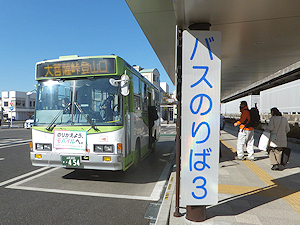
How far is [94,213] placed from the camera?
12.7 feet

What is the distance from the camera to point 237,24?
4.41 m

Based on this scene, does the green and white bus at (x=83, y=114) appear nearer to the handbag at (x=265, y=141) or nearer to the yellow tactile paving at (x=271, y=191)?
the yellow tactile paving at (x=271, y=191)

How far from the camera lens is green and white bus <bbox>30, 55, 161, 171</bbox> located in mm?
5039

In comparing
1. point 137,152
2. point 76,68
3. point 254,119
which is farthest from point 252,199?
point 76,68

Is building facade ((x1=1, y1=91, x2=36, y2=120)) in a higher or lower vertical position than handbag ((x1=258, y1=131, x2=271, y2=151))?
higher

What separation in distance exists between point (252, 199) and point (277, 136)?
2.89 meters

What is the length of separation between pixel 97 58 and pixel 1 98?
85920mm

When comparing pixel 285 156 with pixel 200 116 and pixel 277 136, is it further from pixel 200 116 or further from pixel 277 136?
pixel 200 116

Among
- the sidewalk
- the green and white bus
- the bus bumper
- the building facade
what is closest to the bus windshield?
the green and white bus

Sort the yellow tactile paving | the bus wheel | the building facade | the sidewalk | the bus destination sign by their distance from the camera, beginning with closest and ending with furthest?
1. the sidewalk
2. the yellow tactile paving
3. the bus destination sign
4. the bus wheel
5. the building facade

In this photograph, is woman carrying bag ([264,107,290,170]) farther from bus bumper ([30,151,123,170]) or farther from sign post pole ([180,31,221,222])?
bus bumper ([30,151,123,170])

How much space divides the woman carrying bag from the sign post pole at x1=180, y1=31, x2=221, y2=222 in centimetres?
412

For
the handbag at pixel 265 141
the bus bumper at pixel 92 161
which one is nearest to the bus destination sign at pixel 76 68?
the bus bumper at pixel 92 161

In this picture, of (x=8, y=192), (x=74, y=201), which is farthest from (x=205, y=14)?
(x=8, y=192)
